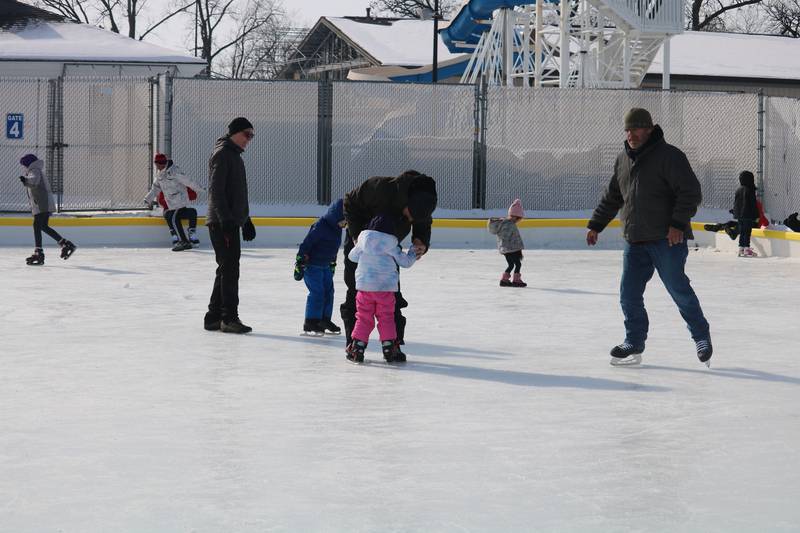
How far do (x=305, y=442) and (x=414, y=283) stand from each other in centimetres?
799

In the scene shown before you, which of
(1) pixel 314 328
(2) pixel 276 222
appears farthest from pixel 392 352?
(2) pixel 276 222

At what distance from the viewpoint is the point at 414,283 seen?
14180 mm

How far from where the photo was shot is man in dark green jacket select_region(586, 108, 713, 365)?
8117 millimetres

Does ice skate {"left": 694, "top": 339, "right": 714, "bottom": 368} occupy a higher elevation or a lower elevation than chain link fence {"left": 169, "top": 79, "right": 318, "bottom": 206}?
lower

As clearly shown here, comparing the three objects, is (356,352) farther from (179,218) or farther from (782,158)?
(782,158)

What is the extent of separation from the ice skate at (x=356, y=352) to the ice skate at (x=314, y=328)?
134 centimetres

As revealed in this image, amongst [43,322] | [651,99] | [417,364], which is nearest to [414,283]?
[43,322]

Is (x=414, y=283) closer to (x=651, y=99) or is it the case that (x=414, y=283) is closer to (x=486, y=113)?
(x=486, y=113)

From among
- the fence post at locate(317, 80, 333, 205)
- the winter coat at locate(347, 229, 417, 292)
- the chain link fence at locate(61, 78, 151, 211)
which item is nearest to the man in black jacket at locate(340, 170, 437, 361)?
the winter coat at locate(347, 229, 417, 292)

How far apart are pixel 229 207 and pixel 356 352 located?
6.33 ft

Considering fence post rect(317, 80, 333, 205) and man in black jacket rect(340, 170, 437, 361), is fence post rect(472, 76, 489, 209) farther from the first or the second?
man in black jacket rect(340, 170, 437, 361)

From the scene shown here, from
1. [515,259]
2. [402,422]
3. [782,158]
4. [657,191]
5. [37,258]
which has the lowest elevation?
[402,422]

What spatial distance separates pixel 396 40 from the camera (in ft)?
176

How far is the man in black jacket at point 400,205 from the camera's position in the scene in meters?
8.27
